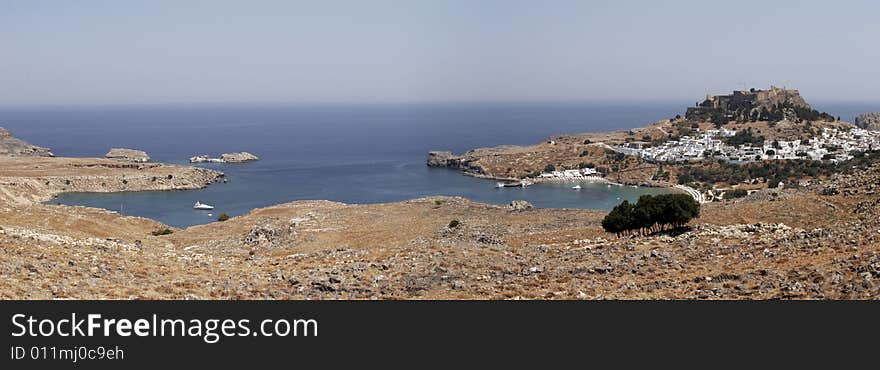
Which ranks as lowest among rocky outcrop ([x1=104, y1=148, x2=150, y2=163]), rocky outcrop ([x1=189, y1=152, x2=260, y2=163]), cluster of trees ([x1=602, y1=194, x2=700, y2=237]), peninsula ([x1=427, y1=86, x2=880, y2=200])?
rocky outcrop ([x1=189, y1=152, x2=260, y2=163])

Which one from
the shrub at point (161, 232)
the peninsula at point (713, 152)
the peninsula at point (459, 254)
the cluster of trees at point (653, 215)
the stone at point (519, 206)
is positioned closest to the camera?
the peninsula at point (459, 254)

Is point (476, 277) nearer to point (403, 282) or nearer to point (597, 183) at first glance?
point (403, 282)

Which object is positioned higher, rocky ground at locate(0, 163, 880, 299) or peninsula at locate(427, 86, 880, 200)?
rocky ground at locate(0, 163, 880, 299)

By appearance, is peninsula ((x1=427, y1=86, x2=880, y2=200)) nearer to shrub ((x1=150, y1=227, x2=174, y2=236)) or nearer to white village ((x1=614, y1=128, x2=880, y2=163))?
white village ((x1=614, y1=128, x2=880, y2=163))

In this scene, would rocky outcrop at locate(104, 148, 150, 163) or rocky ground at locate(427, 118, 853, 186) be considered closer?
rocky ground at locate(427, 118, 853, 186)

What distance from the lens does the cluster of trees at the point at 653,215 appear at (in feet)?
96.2

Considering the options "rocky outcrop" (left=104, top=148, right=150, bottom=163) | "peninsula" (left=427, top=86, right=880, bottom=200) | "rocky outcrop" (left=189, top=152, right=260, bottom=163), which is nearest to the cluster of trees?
"peninsula" (left=427, top=86, right=880, bottom=200)

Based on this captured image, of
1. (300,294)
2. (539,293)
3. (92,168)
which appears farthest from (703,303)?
(92,168)

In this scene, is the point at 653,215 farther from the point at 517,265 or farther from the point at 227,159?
the point at 227,159

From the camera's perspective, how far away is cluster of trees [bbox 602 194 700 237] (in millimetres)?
29312

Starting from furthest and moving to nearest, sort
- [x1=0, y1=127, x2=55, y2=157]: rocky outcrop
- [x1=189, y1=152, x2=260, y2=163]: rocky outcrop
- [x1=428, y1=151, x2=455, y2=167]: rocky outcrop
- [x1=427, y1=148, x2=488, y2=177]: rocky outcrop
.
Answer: [x1=189, y1=152, x2=260, y2=163]: rocky outcrop → [x1=428, y1=151, x2=455, y2=167]: rocky outcrop → [x1=0, y1=127, x2=55, y2=157]: rocky outcrop → [x1=427, y1=148, x2=488, y2=177]: rocky outcrop

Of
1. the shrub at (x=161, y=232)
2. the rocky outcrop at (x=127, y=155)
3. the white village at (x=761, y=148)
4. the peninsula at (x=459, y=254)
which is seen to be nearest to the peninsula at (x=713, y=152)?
the white village at (x=761, y=148)

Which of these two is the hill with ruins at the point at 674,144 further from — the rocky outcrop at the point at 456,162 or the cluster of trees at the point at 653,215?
the cluster of trees at the point at 653,215

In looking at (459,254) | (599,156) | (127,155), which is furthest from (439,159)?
(459,254)
